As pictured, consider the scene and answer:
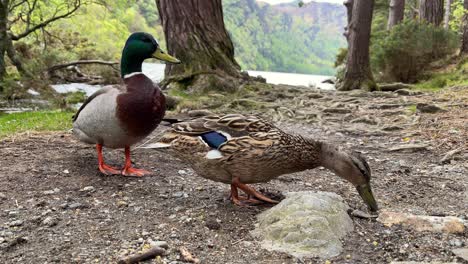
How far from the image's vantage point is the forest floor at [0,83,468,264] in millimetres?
Result: 2586

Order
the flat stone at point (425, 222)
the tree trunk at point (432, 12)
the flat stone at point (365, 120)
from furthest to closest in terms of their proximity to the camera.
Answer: the tree trunk at point (432, 12) < the flat stone at point (365, 120) < the flat stone at point (425, 222)

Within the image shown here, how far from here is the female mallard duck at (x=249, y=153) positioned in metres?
3.01

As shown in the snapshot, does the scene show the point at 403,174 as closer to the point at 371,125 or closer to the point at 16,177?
the point at 371,125

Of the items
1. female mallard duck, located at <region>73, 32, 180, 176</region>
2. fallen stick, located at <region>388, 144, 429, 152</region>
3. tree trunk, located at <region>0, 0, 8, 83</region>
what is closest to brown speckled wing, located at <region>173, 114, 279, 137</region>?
female mallard duck, located at <region>73, 32, 180, 176</region>

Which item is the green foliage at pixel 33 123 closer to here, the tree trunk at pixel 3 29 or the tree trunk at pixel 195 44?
the tree trunk at pixel 195 44

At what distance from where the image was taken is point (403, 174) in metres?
4.46

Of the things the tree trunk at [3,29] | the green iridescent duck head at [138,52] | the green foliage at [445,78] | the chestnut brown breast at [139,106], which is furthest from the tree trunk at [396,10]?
the chestnut brown breast at [139,106]

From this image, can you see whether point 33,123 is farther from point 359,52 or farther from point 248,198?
point 359,52

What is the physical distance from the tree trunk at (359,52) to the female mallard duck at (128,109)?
7.62m

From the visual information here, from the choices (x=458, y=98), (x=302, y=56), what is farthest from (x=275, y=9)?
(x=458, y=98)

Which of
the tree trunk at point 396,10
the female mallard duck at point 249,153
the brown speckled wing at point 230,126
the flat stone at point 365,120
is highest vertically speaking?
the tree trunk at point 396,10

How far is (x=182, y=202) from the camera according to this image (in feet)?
11.2

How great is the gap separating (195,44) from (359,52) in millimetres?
4297

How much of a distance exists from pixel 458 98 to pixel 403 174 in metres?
3.84
